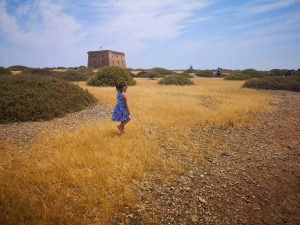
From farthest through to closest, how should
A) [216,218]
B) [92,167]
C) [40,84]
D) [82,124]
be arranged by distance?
[40,84] → [82,124] → [92,167] → [216,218]

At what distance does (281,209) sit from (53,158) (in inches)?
200

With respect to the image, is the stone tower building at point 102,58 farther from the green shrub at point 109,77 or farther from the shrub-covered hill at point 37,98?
the shrub-covered hill at point 37,98

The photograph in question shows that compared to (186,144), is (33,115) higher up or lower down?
higher up

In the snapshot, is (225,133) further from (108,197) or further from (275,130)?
(108,197)

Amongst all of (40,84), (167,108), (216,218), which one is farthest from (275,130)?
(40,84)

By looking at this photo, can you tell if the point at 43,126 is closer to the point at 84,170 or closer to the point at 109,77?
the point at 84,170

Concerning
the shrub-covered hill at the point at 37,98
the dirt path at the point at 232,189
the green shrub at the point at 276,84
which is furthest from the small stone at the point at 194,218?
the green shrub at the point at 276,84

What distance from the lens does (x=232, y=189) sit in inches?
182

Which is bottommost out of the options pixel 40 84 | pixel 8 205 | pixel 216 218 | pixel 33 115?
pixel 216 218

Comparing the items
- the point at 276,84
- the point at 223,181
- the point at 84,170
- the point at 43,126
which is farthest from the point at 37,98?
the point at 276,84

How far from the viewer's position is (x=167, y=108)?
1172cm

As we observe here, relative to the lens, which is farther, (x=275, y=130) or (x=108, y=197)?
(x=275, y=130)

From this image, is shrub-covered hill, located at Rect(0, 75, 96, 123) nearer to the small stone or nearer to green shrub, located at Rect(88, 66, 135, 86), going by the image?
the small stone

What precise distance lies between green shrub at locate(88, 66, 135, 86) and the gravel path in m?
11.8
